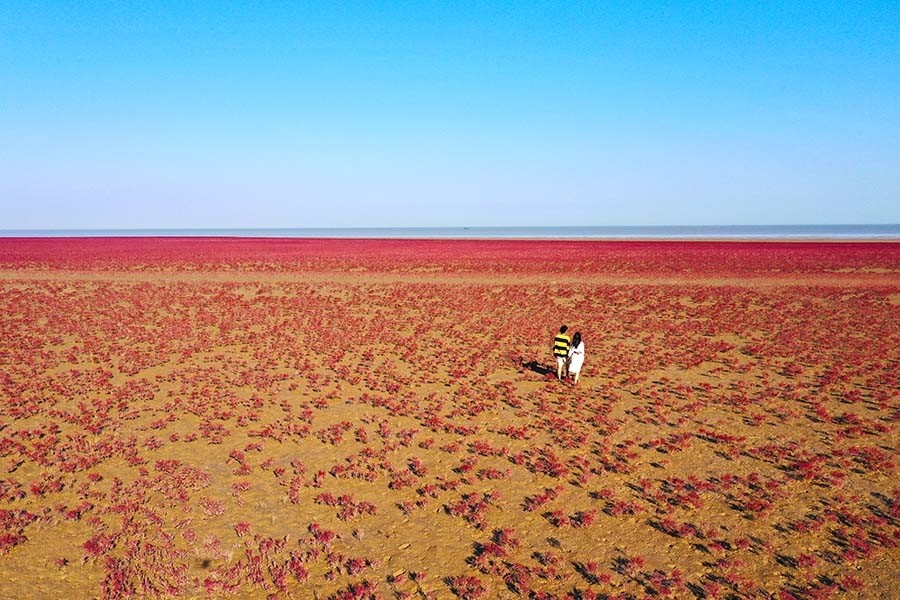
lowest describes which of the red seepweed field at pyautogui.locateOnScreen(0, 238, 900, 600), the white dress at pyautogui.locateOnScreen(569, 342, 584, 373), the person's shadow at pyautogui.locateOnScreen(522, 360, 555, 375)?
the person's shadow at pyautogui.locateOnScreen(522, 360, 555, 375)

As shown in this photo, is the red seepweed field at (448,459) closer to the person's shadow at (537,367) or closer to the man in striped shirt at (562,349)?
the person's shadow at (537,367)

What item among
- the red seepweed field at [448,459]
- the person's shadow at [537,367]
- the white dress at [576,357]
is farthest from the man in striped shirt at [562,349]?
the person's shadow at [537,367]

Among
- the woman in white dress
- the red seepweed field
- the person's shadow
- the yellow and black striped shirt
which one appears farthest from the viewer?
the person's shadow

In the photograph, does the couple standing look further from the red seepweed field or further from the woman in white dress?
the red seepweed field

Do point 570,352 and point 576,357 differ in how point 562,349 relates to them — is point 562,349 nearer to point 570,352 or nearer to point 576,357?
point 570,352

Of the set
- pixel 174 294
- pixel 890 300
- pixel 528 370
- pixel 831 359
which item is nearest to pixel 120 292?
pixel 174 294

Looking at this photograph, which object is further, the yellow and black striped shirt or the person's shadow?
the person's shadow

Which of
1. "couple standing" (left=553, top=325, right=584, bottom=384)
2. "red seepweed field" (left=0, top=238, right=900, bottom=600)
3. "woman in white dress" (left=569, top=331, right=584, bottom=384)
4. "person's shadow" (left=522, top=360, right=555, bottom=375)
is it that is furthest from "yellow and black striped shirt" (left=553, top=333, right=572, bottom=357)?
"person's shadow" (left=522, top=360, right=555, bottom=375)

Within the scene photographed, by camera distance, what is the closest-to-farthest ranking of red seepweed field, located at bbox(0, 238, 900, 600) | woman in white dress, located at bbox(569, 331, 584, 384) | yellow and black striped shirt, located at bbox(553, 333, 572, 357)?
red seepweed field, located at bbox(0, 238, 900, 600), woman in white dress, located at bbox(569, 331, 584, 384), yellow and black striped shirt, located at bbox(553, 333, 572, 357)
